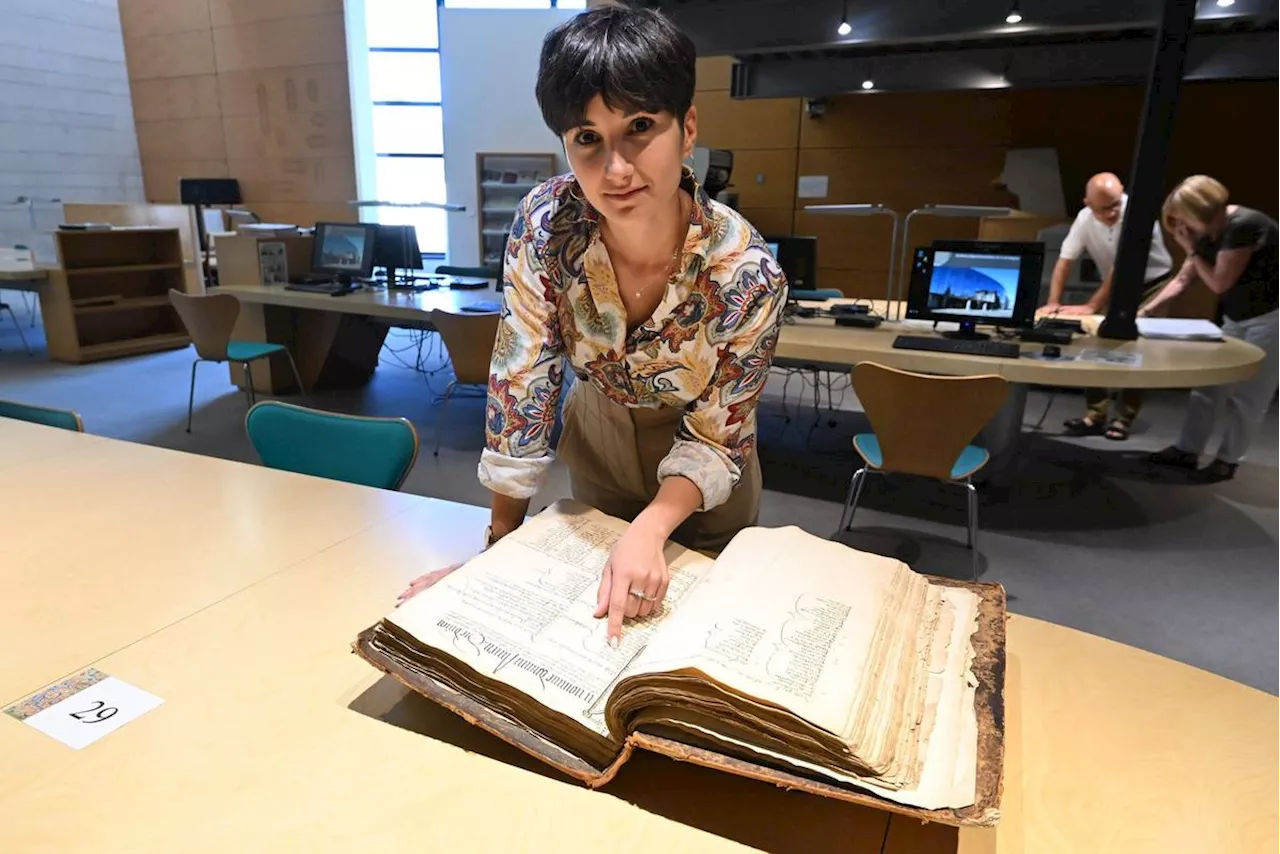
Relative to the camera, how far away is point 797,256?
13.3ft

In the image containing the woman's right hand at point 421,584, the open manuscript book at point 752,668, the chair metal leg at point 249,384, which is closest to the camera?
the open manuscript book at point 752,668

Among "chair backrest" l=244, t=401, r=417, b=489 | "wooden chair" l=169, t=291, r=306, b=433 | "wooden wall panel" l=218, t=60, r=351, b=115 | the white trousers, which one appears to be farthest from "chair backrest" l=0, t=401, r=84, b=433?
"wooden wall panel" l=218, t=60, r=351, b=115

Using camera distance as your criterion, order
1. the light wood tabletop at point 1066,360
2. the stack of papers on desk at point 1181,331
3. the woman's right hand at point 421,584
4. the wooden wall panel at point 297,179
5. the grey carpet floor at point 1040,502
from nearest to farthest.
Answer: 1. the woman's right hand at point 421,584
2. the grey carpet floor at point 1040,502
3. the light wood tabletop at point 1066,360
4. the stack of papers on desk at point 1181,331
5. the wooden wall panel at point 297,179

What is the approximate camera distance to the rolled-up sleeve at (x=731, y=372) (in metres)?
1.03

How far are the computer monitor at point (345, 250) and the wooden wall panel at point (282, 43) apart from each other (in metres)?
4.33

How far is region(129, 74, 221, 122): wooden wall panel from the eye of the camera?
8938 mm

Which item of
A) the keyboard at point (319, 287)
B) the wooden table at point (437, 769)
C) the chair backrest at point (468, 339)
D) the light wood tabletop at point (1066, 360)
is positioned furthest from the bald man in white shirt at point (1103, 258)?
the keyboard at point (319, 287)

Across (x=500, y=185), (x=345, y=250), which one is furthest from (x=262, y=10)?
(x=345, y=250)

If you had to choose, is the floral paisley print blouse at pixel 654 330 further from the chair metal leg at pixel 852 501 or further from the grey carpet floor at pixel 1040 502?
the grey carpet floor at pixel 1040 502

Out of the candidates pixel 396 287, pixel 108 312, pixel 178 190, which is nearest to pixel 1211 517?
pixel 396 287

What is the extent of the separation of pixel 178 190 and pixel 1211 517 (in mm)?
10465

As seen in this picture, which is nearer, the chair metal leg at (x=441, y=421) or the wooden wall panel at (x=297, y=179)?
the chair metal leg at (x=441, y=421)

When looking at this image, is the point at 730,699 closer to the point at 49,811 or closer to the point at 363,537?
the point at 49,811

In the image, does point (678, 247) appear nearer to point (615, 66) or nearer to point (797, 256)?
point (615, 66)
